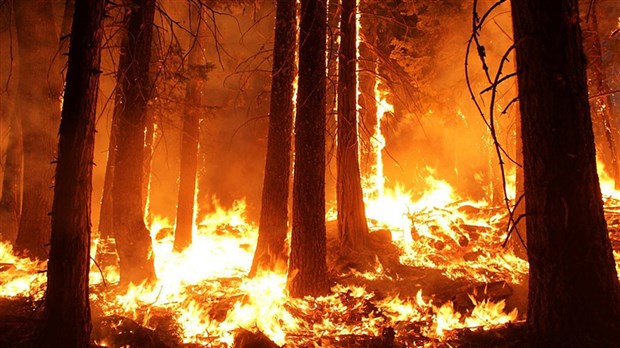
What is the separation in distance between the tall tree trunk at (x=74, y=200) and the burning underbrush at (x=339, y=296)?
15.3 inches

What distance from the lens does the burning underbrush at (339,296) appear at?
5.67 m

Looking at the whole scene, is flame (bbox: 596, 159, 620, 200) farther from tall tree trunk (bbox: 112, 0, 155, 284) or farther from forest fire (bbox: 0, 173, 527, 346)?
tall tree trunk (bbox: 112, 0, 155, 284)

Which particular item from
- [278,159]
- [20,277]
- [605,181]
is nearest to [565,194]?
[278,159]

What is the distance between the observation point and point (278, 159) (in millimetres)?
8883

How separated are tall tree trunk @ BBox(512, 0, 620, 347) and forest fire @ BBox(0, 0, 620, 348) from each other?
2 centimetres

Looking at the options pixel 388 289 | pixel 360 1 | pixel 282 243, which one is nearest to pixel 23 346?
pixel 282 243

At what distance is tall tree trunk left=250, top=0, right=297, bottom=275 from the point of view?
29.0 ft

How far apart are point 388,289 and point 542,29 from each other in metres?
5.51

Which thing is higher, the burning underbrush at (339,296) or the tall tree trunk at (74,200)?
the tall tree trunk at (74,200)

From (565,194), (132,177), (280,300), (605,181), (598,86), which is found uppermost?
(598,86)

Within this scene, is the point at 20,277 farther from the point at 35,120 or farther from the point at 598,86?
the point at 598,86

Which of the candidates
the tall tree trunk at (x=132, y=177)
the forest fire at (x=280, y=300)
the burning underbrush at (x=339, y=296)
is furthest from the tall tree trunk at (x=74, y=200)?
the tall tree trunk at (x=132, y=177)

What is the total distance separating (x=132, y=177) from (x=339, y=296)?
4.62m

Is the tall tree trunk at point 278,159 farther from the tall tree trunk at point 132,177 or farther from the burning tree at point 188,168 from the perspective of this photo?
the burning tree at point 188,168
